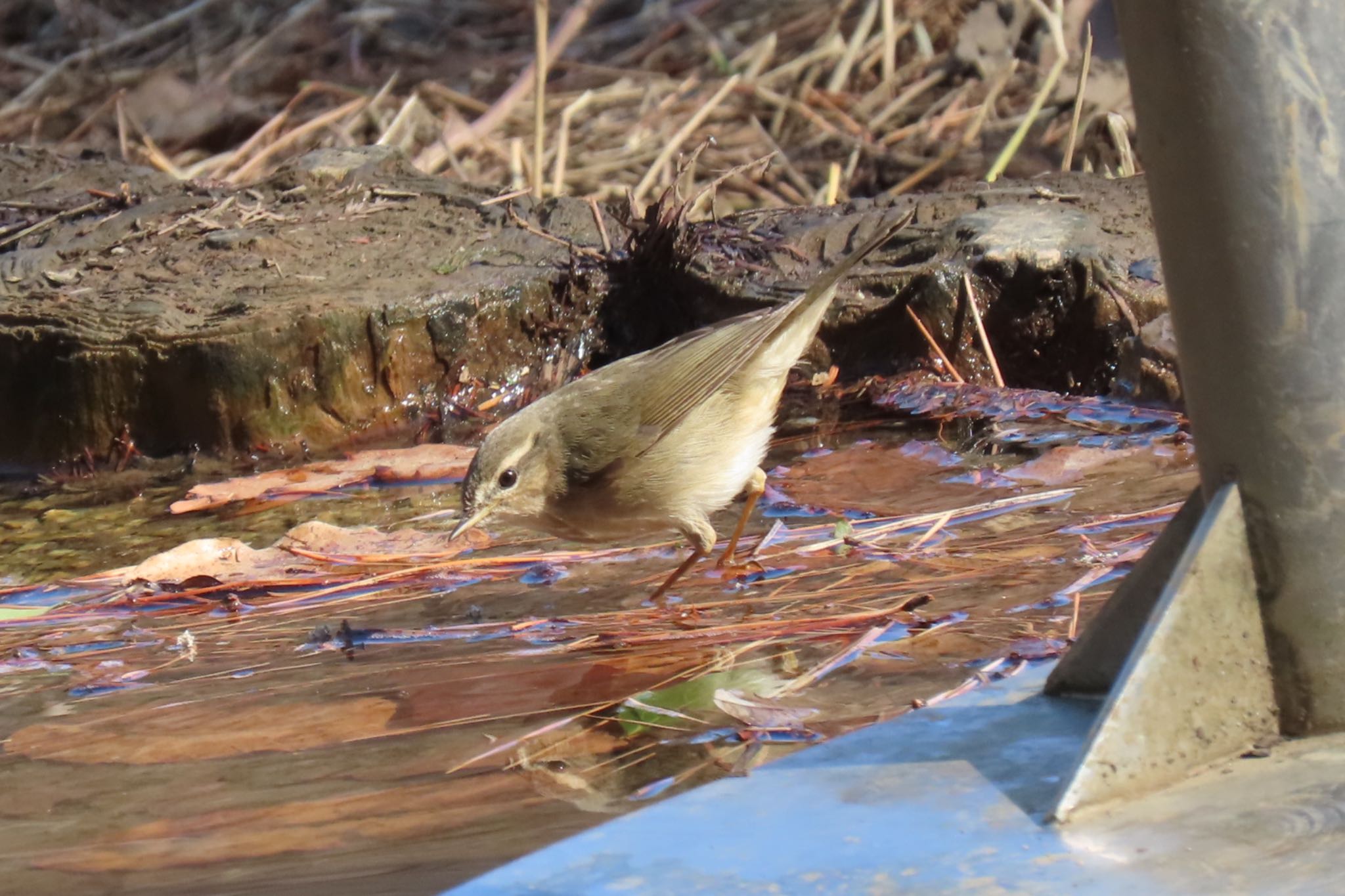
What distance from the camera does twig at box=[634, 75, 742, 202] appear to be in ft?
27.8

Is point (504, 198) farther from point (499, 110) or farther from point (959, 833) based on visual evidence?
point (959, 833)

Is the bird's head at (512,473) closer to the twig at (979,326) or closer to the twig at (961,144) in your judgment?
the twig at (979,326)

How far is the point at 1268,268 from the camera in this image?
1.77 metres

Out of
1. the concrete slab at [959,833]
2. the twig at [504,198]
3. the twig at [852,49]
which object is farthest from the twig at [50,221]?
the concrete slab at [959,833]

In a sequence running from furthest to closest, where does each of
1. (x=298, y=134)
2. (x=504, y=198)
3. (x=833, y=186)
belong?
(x=298, y=134) → (x=833, y=186) → (x=504, y=198)

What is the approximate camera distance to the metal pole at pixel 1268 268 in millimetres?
1723

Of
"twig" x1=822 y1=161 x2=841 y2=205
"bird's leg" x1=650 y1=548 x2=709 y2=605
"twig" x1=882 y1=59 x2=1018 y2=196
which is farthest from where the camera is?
"twig" x1=882 y1=59 x2=1018 y2=196

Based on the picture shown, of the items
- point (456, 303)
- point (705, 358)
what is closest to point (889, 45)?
point (456, 303)

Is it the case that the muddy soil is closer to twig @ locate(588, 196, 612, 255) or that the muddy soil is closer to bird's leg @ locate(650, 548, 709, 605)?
twig @ locate(588, 196, 612, 255)

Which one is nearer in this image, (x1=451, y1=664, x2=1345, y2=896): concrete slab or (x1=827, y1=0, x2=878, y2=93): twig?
(x1=451, y1=664, x2=1345, y2=896): concrete slab

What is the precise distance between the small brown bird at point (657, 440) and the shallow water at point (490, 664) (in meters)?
0.16

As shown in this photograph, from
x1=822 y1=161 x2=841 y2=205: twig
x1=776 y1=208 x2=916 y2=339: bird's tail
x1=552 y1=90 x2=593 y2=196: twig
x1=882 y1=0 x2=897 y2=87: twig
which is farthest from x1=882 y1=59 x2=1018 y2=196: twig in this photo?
x1=776 y1=208 x2=916 y2=339: bird's tail

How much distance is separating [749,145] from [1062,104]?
1.77m

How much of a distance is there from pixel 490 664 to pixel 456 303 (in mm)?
2871
